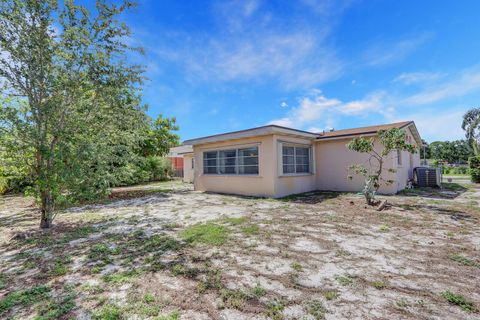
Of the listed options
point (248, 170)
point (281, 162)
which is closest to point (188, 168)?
point (248, 170)

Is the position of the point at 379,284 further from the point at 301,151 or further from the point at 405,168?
the point at 405,168

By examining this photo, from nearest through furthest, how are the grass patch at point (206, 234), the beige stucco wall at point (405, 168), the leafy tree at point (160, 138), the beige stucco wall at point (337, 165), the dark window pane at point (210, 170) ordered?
the grass patch at point (206, 234) < the beige stucco wall at point (337, 165) < the beige stucco wall at point (405, 168) < the dark window pane at point (210, 170) < the leafy tree at point (160, 138)

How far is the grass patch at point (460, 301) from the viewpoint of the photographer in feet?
6.65

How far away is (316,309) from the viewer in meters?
2.05

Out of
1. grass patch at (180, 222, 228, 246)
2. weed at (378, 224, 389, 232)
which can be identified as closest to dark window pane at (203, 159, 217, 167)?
grass patch at (180, 222, 228, 246)

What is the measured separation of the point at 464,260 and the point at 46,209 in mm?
7898

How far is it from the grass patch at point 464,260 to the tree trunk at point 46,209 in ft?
25.2

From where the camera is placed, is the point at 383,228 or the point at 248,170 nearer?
the point at 383,228

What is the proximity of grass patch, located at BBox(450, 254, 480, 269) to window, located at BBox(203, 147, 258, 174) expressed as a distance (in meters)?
6.55

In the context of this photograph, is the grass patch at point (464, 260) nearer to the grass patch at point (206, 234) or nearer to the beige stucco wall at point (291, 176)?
the grass patch at point (206, 234)

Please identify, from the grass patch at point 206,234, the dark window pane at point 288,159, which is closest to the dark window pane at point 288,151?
the dark window pane at point 288,159

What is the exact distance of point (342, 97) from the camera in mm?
14508

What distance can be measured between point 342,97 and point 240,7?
9.75 meters

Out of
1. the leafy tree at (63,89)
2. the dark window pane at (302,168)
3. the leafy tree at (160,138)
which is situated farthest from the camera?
the leafy tree at (160,138)
